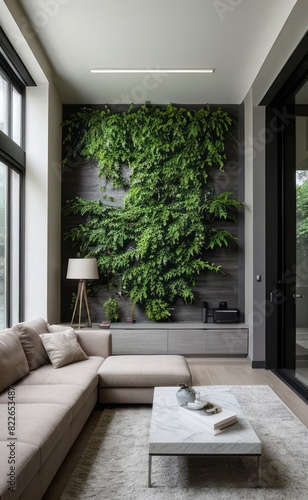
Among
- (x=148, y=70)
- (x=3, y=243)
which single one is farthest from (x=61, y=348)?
(x=148, y=70)

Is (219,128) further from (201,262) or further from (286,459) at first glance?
(286,459)

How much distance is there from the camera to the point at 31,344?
3.57 metres

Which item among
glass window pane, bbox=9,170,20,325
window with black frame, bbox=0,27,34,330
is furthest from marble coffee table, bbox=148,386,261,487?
glass window pane, bbox=9,170,20,325

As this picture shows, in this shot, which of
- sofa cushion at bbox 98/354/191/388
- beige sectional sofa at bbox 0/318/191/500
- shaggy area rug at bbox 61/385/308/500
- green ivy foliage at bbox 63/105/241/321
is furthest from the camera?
green ivy foliage at bbox 63/105/241/321

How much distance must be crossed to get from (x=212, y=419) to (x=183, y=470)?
35 cm

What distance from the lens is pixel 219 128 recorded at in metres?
5.91

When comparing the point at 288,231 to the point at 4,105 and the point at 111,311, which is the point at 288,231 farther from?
the point at 4,105

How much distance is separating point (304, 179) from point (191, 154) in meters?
1.91

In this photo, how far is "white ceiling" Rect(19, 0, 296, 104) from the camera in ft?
12.5

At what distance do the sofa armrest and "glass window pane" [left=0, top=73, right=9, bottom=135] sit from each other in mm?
2221

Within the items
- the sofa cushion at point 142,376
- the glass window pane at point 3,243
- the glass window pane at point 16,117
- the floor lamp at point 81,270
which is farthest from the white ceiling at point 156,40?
the sofa cushion at point 142,376

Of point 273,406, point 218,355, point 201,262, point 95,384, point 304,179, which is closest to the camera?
point 95,384

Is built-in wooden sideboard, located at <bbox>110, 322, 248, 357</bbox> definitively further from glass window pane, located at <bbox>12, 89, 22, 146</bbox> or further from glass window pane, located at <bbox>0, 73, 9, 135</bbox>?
glass window pane, located at <bbox>0, 73, 9, 135</bbox>

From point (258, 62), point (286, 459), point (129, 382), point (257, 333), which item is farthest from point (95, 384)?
point (258, 62)
